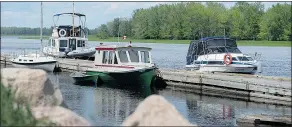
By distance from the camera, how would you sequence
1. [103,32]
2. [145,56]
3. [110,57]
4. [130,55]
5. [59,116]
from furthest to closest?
[103,32]
[110,57]
[145,56]
[130,55]
[59,116]

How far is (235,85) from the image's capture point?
3033 cm

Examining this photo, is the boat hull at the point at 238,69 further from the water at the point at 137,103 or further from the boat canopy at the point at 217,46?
the water at the point at 137,103

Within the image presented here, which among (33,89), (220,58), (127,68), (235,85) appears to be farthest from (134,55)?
(33,89)

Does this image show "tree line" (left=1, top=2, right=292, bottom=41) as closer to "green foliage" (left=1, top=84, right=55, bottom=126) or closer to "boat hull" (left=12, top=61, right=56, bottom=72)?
"boat hull" (left=12, top=61, right=56, bottom=72)

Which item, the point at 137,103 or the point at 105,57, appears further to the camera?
the point at 105,57

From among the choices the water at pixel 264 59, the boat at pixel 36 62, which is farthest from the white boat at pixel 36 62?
the water at pixel 264 59

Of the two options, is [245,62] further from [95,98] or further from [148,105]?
[148,105]

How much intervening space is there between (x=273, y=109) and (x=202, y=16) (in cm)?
9367

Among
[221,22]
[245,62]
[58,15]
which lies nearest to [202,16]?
[221,22]

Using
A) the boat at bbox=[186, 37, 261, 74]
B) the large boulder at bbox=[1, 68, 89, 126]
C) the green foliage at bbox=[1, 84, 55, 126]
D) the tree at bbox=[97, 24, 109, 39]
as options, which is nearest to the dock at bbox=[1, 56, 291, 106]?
the boat at bbox=[186, 37, 261, 74]

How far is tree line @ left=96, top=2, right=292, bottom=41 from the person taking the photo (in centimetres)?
10262

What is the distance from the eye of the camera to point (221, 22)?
116062mm

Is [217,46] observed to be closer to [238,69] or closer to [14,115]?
[238,69]

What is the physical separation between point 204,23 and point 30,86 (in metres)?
106
